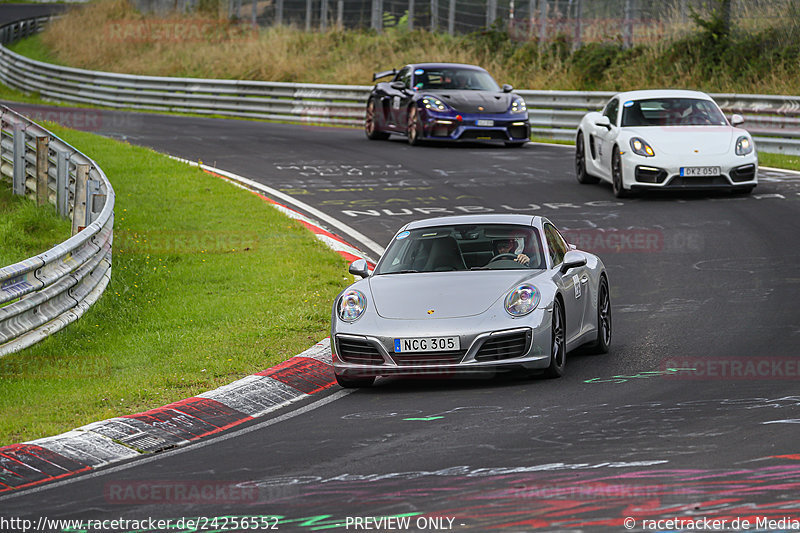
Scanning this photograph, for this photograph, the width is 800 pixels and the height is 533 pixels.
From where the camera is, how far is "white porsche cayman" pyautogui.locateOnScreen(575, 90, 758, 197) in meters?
18.7

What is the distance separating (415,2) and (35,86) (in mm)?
13184

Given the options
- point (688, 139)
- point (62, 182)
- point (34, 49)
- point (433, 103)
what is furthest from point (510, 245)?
point (34, 49)

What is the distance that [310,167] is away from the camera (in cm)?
2373

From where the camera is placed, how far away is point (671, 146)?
18828mm

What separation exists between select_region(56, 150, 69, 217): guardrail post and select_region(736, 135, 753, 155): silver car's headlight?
9.37 metres

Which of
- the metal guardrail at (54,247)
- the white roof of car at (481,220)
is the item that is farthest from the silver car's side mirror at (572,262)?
the metal guardrail at (54,247)

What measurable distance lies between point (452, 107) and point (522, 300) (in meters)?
16.7

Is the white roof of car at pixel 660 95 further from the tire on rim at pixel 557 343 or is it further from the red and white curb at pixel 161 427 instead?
the red and white curb at pixel 161 427

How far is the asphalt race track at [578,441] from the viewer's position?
6.10 meters

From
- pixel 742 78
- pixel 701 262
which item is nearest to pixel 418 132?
pixel 742 78

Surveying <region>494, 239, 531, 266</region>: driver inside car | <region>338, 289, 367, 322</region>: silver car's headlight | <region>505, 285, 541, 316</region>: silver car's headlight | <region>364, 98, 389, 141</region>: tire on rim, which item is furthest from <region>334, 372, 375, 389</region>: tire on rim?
<region>364, 98, 389, 141</region>: tire on rim

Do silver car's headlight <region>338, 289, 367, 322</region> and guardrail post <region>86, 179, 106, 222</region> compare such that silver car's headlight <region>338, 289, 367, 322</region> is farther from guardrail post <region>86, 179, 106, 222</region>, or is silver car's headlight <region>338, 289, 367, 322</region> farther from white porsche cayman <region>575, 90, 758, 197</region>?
white porsche cayman <region>575, 90, 758, 197</region>

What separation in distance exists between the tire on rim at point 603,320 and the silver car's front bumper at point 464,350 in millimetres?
1366

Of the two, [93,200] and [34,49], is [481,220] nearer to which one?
[93,200]
